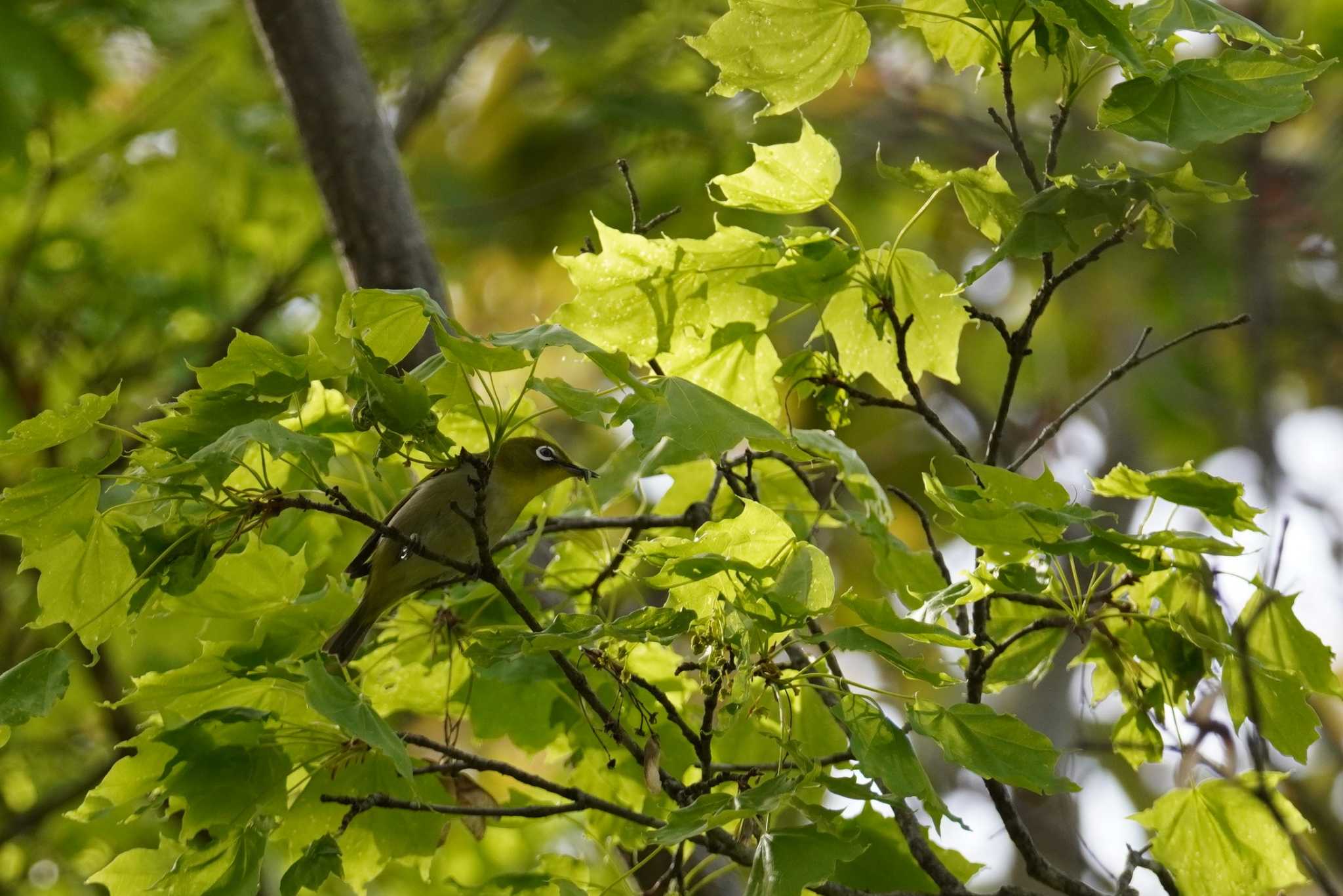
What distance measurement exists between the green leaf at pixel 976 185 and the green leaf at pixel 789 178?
6.6 inches

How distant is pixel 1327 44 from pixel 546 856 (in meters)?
5.89

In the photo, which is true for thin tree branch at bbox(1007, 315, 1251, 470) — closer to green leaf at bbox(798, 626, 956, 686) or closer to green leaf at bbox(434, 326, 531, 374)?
green leaf at bbox(798, 626, 956, 686)

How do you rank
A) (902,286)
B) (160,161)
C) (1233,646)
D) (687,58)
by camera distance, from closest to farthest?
(1233,646) → (902,286) → (687,58) → (160,161)

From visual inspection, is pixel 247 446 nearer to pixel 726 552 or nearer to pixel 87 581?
pixel 87 581

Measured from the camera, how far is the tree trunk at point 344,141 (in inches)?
152

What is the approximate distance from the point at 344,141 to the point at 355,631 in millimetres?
1598

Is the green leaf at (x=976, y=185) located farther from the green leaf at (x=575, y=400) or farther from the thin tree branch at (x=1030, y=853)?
the thin tree branch at (x=1030, y=853)

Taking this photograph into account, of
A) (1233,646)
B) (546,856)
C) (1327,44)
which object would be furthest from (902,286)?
(1327,44)

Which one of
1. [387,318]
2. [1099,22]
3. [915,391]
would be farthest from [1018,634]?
[387,318]

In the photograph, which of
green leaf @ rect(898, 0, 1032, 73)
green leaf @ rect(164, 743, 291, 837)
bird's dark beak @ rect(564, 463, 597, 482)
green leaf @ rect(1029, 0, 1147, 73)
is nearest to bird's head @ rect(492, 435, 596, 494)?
bird's dark beak @ rect(564, 463, 597, 482)

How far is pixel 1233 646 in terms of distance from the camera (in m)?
2.46

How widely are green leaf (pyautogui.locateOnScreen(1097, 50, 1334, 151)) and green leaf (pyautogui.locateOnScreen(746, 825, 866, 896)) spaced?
1.30 metres

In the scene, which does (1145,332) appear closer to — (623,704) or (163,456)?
(623,704)

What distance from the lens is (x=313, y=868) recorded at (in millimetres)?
2334
